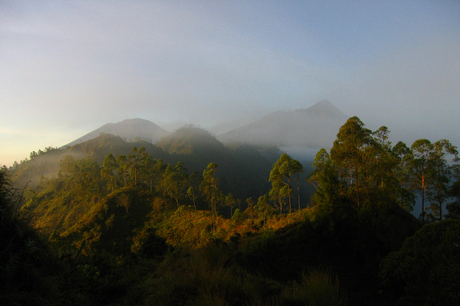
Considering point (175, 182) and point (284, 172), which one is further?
point (175, 182)

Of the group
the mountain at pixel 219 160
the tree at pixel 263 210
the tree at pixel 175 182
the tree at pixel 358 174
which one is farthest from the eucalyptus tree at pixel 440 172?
the mountain at pixel 219 160

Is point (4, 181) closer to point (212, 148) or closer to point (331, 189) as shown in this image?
point (331, 189)

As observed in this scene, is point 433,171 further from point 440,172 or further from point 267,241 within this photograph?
point 267,241

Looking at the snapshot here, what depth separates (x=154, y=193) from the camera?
1613 inches

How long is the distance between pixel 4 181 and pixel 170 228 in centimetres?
2835

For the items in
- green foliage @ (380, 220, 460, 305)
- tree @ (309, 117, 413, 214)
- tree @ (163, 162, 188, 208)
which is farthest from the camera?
tree @ (163, 162, 188, 208)

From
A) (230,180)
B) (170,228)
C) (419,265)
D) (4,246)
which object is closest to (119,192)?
(170,228)

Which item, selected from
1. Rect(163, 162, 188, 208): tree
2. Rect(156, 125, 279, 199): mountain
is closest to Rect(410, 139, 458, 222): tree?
Rect(163, 162, 188, 208): tree

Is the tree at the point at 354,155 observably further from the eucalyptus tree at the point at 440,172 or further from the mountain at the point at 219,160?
the mountain at the point at 219,160

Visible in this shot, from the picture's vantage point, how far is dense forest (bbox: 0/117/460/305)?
4.10 metres

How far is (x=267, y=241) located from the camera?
14.8 m

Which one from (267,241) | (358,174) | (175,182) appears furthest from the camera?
(175,182)

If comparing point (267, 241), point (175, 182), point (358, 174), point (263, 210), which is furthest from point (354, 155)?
point (175, 182)

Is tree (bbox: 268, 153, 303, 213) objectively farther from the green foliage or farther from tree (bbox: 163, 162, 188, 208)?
tree (bbox: 163, 162, 188, 208)
